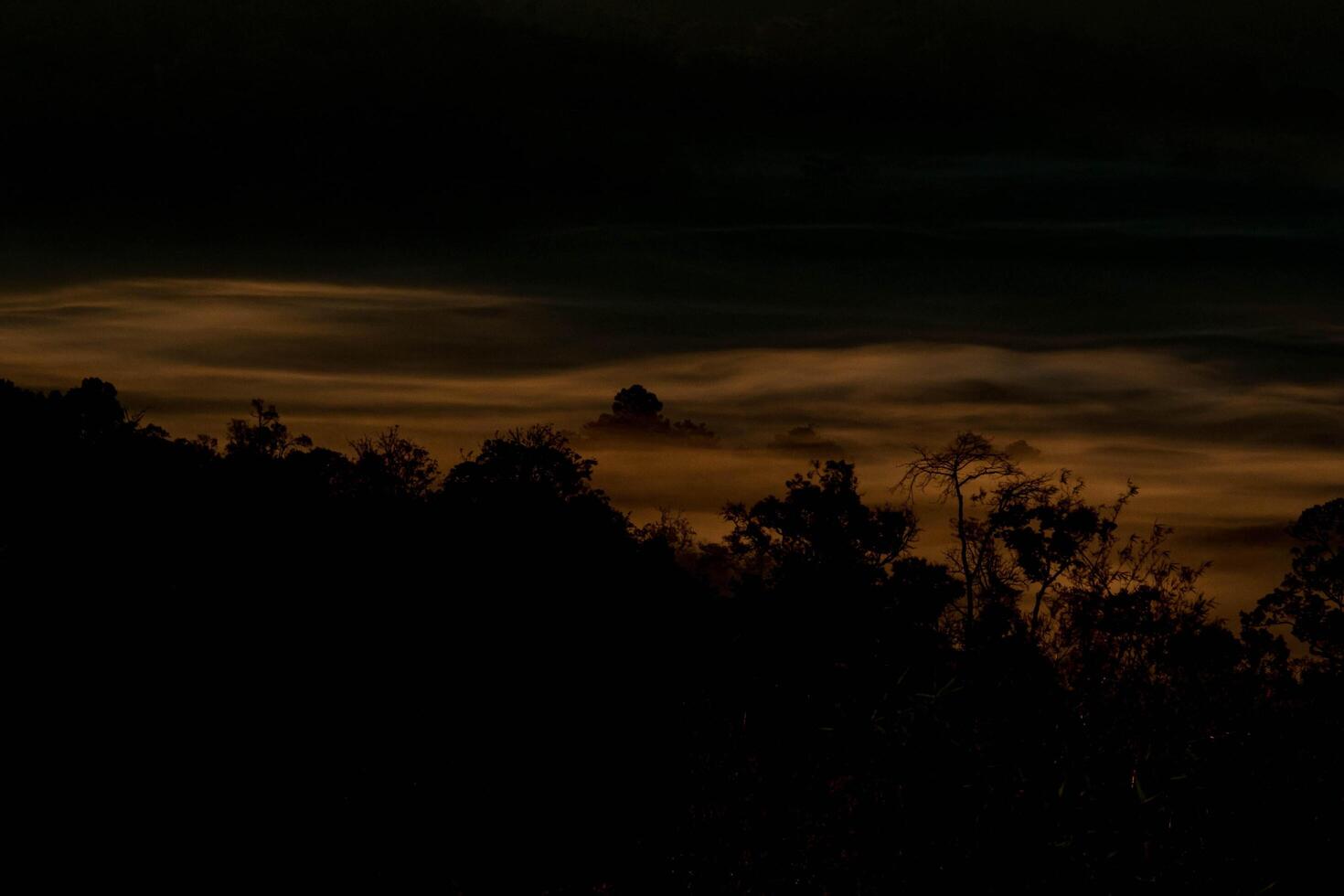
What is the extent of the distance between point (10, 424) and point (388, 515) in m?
14.9

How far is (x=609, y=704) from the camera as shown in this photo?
30031 mm

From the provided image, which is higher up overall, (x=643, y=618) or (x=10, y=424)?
(x=10, y=424)

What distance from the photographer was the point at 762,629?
148ft

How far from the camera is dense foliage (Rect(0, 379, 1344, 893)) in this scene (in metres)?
20.4

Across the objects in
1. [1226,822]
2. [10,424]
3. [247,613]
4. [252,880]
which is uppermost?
[10,424]

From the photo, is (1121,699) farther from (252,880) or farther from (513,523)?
(513,523)

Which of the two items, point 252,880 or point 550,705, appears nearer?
point 252,880

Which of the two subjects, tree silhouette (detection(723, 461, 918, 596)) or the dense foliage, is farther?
tree silhouette (detection(723, 461, 918, 596))

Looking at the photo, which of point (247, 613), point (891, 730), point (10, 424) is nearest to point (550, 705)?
point (247, 613)

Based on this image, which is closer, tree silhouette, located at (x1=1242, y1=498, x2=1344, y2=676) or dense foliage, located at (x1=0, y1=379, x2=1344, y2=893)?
dense foliage, located at (x1=0, y1=379, x2=1344, y2=893)

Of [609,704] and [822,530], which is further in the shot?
[822,530]

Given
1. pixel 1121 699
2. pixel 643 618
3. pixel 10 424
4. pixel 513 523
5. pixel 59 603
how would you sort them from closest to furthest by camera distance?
1. pixel 1121 699
2. pixel 59 603
3. pixel 643 618
4. pixel 513 523
5. pixel 10 424

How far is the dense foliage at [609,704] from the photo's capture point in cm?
2044

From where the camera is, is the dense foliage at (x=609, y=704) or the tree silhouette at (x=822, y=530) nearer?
the dense foliage at (x=609, y=704)
